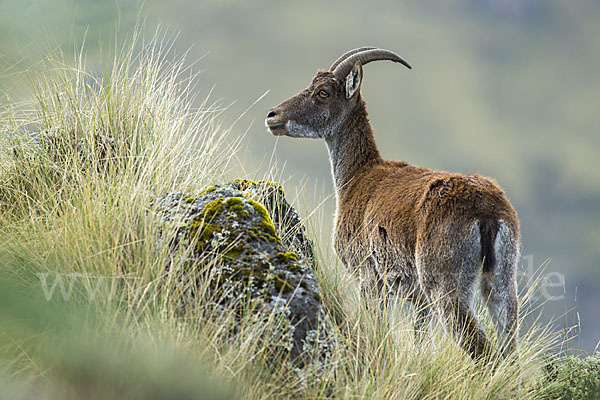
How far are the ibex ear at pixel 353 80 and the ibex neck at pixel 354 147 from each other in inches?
12.0

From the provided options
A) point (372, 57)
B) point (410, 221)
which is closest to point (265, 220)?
point (410, 221)

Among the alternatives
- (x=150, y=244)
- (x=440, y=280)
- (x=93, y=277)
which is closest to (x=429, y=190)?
(x=440, y=280)

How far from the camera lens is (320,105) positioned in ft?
22.6

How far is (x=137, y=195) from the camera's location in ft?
14.9

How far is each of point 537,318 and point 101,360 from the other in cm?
556

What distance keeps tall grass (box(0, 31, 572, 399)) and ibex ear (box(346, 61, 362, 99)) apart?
5.14 ft

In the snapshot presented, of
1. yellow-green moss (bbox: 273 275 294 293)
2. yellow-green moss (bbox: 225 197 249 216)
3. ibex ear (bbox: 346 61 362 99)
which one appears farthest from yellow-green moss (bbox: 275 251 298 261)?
ibex ear (bbox: 346 61 362 99)

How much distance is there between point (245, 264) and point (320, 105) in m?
3.39

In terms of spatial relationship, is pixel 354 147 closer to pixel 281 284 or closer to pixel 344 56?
pixel 344 56

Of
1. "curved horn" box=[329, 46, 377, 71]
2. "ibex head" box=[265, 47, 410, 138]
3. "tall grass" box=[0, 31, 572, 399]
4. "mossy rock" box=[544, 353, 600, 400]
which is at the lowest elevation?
"mossy rock" box=[544, 353, 600, 400]

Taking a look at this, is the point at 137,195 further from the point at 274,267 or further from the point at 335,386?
the point at 335,386

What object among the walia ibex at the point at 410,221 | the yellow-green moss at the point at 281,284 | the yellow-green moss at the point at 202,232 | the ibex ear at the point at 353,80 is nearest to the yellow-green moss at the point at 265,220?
the yellow-green moss at the point at 202,232

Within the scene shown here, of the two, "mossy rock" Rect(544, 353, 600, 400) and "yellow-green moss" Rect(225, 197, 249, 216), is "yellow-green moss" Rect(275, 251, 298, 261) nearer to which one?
"yellow-green moss" Rect(225, 197, 249, 216)

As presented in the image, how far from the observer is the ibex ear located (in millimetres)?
6637
